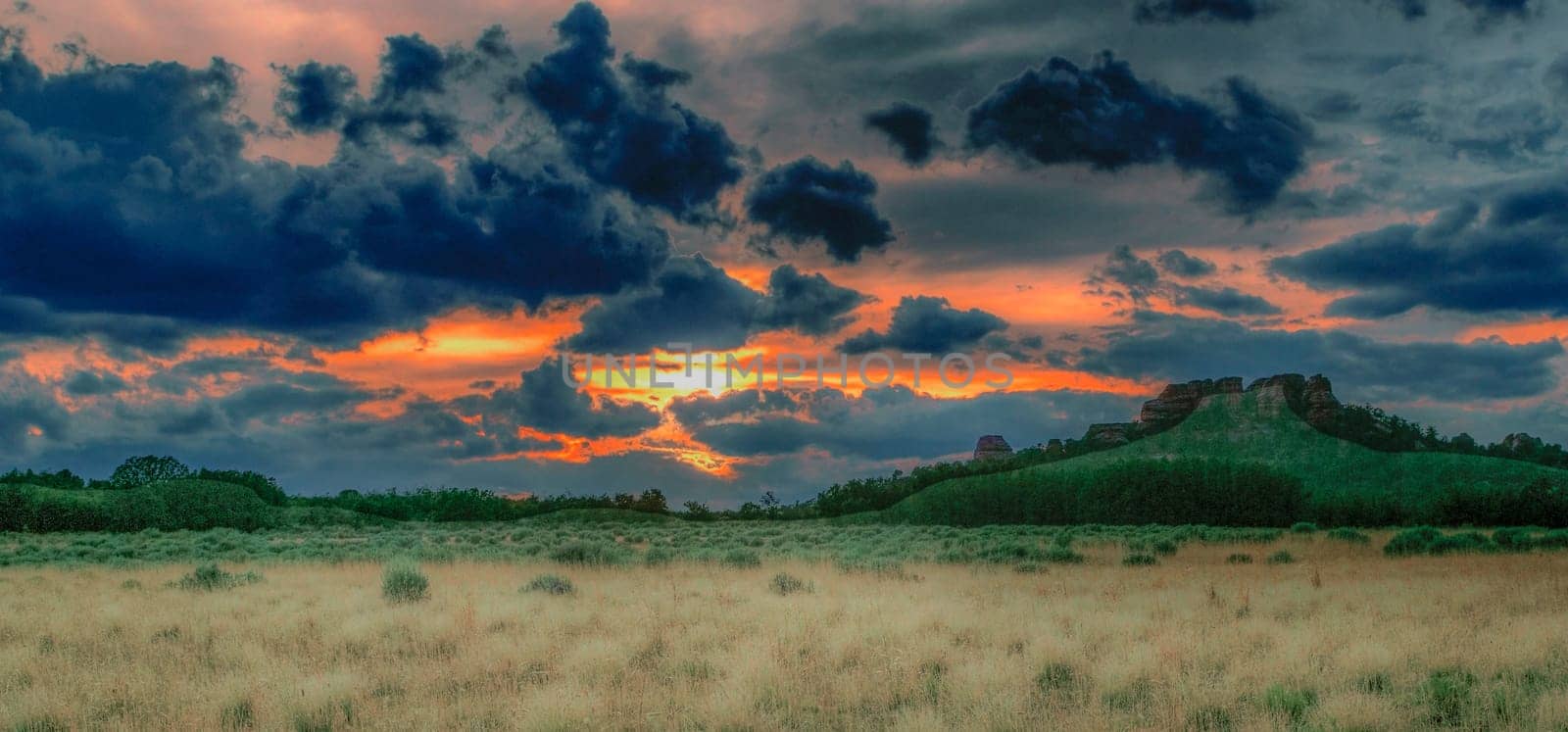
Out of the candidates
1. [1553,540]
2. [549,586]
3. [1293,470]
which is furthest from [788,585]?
[1293,470]

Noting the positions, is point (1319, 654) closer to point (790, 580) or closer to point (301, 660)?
point (790, 580)

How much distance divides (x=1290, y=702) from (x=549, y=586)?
13.9 m

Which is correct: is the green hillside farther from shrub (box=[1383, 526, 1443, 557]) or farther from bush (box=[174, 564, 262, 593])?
bush (box=[174, 564, 262, 593])

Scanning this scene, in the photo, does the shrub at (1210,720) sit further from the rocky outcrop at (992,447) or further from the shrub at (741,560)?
the rocky outcrop at (992,447)

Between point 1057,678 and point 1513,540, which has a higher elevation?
point 1057,678

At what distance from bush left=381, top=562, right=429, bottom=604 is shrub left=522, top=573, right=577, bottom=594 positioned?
6.49ft

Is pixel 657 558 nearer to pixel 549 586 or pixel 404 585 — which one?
pixel 549 586

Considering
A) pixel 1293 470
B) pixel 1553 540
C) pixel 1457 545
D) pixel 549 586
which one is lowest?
pixel 1553 540

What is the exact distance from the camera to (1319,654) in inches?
445

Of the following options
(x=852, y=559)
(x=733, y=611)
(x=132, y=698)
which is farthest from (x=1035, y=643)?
(x=852, y=559)

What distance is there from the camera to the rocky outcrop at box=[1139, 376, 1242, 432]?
5463 inches

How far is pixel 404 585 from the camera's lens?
18.3 m

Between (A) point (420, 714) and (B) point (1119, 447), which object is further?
(B) point (1119, 447)

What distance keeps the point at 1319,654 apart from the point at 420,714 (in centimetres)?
1023
